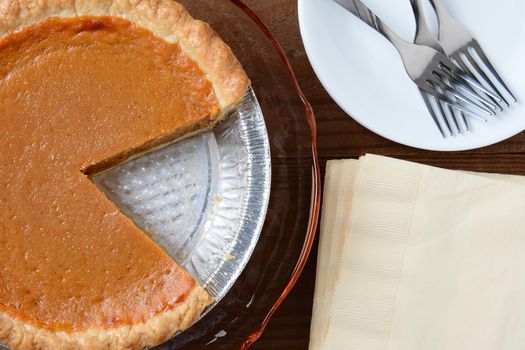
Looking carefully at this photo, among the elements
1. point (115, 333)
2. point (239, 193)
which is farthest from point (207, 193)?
point (115, 333)

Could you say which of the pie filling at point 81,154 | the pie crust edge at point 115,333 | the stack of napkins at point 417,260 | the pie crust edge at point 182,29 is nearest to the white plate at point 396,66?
the stack of napkins at point 417,260

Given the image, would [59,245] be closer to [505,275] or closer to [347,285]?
[347,285]

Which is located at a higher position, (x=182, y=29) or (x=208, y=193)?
(x=182, y=29)

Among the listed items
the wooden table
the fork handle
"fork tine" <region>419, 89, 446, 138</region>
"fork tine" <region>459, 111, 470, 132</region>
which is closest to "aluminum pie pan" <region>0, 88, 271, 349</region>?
the wooden table

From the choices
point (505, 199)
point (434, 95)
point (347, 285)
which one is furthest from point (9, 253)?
point (505, 199)

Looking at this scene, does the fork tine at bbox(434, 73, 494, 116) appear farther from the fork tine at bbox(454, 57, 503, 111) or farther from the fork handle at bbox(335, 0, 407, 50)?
the fork handle at bbox(335, 0, 407, 50)

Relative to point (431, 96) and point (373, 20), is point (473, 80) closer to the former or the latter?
point (431, 96)
